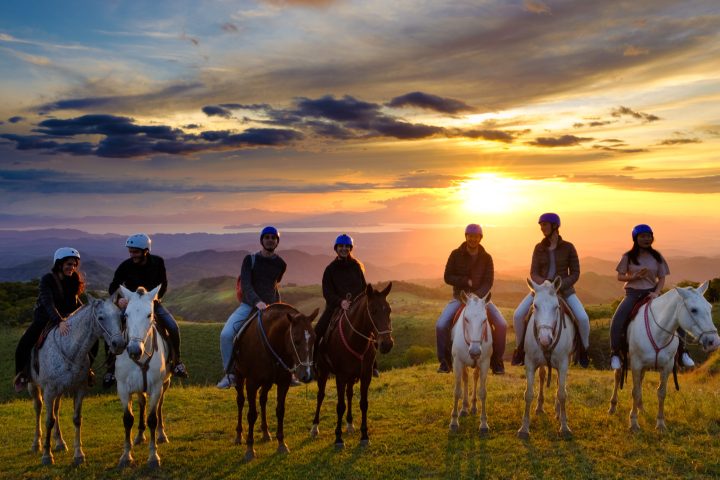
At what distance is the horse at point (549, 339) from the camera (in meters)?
11.2

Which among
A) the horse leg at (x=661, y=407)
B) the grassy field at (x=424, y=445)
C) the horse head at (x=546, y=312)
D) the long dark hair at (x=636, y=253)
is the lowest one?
the grassy field at (x=424, y=445)

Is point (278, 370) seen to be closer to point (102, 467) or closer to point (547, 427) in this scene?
point (102, 467)

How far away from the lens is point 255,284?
12914 mm

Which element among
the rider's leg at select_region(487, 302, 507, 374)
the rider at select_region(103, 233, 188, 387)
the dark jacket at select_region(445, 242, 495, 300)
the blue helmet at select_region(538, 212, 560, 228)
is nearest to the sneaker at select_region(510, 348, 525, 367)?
the rider's leg at select_region(487, 302, 507, 374)

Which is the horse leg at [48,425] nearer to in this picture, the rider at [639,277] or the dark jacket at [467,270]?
the dark jacket at [467,270]

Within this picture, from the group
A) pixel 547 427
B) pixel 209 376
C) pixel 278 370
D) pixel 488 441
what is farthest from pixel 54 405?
pixel 209 376

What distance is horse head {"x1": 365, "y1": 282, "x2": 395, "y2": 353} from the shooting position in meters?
10.4

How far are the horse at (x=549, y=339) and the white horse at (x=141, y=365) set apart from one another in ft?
25.5

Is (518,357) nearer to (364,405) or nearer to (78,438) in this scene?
(364,405)

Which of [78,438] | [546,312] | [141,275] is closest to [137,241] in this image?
[141,275]

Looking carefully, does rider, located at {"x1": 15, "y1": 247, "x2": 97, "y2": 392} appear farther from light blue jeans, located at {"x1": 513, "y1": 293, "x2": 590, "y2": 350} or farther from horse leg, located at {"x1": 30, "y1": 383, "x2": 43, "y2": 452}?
light blue jeans, located at {"x1": 513, "y1": 293, "x2": 590, "y2": 350}

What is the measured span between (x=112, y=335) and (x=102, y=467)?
2827mm

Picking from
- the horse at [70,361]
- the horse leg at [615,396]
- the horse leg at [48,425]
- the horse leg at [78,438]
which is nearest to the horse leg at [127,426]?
the horse leg at [78,438]

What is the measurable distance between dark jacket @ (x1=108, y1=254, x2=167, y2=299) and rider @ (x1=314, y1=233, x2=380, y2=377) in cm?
372
